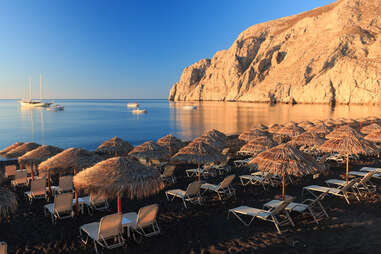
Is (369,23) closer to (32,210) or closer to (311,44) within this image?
(311,44)

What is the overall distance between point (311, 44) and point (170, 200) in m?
104

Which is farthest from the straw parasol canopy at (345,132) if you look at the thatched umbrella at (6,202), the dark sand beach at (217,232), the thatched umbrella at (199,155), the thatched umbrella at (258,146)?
the thatched umbrella at (6,202)

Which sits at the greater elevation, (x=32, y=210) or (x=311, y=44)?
(x=311, y=44)

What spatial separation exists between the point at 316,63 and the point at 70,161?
95.6 metres

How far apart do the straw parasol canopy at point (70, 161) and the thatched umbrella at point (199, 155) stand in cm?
292

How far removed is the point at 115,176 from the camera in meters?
5.45

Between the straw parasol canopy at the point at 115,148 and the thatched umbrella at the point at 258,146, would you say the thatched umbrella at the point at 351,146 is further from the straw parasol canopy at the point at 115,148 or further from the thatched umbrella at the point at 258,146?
the straw parasol canopy at the point at 115,148

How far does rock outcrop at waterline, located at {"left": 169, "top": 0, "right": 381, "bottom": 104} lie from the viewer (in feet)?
249

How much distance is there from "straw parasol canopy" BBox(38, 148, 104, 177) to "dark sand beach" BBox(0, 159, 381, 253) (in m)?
1.28

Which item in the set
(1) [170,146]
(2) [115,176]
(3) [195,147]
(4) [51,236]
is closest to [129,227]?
(2) [115,176]

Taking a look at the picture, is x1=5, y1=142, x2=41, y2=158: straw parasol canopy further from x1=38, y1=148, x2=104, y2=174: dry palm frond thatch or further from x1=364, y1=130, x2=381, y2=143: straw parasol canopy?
x1=364, y1=130, x2=381, y2=143: straw parasol canopy

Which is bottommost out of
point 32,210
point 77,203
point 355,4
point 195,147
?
point 32,210

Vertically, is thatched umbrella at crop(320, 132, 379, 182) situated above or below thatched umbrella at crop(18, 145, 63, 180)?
above

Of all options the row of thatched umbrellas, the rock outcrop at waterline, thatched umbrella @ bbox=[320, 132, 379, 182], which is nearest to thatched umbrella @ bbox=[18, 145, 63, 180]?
the row of thatched umbrellas
